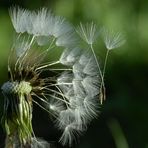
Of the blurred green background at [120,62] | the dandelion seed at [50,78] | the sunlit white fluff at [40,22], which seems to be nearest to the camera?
the dandelion seed at [50,78]

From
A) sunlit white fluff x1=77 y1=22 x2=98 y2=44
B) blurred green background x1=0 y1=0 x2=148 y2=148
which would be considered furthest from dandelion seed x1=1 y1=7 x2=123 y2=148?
blurred green background x1=0 y1=0 x2=148 y2=148

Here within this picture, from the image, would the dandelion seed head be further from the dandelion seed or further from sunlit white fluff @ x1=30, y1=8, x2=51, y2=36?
sunlit white fluff @ x1=30, y1=8, x2=51, y2=36

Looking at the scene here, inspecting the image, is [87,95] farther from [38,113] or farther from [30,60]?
[38,113]

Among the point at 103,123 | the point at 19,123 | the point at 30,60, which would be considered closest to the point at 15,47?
the point at 30,60

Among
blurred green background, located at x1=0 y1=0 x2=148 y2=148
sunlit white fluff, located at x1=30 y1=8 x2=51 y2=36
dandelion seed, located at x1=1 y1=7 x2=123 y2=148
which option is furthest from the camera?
blurred green background, located at x1=0 y1=0 x2=148 y2=148

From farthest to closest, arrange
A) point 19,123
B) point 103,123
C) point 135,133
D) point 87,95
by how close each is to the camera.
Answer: point 103,123 → point 135,133 → point 87,95 → point 19,123

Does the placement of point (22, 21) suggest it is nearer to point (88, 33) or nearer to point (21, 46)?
point (21, 46)

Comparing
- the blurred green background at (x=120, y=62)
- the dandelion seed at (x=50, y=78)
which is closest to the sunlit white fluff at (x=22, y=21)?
the dandelion seed at (x=50, y=78)

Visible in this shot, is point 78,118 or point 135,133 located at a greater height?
point 78,118

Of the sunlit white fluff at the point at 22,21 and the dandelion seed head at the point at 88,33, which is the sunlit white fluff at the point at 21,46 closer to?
the sunlit white fluff at the point at 22,21
